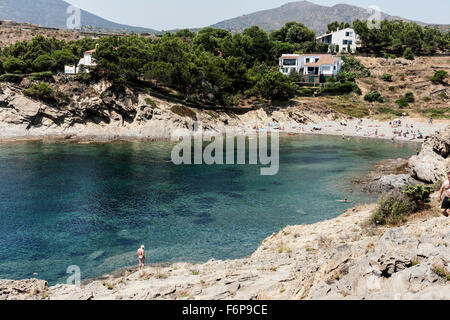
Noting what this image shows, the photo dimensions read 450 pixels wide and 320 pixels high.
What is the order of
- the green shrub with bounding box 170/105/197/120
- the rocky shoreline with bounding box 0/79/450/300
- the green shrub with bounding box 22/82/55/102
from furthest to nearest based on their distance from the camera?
the green shrub with bounding box 170/105/197/120 < the green shrub with bounding box 22/82/55/102 < the rocky shoreline with bounding box 0/79/450/300

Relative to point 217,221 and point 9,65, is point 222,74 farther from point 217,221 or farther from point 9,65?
point 217,221

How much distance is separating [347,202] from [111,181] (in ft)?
98.5

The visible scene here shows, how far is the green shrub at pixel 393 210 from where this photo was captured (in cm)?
2861

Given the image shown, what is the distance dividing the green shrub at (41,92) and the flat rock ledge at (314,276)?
67.8 metres

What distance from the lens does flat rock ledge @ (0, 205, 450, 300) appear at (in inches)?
529

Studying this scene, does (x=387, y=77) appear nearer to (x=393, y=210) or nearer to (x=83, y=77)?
(x=83, y=77)

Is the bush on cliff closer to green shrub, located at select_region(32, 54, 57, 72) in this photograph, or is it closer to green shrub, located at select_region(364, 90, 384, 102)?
green shrub, located at select_region(32, 54, 57, 72)

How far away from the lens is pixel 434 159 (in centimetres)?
4550

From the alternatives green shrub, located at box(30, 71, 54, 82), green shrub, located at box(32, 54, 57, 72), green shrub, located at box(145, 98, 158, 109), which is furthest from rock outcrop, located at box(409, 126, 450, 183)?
green shrub, located at box(32, 54, 57, 72)

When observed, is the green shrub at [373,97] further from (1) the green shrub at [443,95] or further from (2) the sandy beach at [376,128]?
(1) the green shrub at [443,95]

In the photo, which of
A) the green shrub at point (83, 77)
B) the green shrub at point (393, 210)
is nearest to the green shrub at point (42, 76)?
the green shrub at point (83, 77)

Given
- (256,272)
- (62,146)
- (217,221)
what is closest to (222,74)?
(62,146)

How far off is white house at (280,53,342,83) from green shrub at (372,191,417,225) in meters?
93.3

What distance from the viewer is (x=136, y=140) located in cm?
8225
